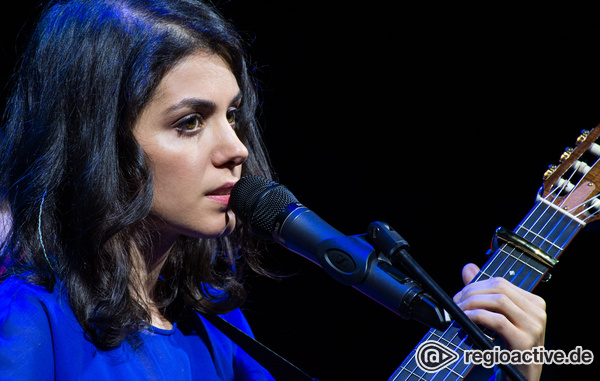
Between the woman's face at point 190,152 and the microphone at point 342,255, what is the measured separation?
0.19 meters

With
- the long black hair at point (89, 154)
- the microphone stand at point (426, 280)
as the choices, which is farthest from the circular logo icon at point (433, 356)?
the long black hair at point (89, 154)

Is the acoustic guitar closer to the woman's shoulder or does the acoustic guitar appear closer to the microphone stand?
the microphone stand

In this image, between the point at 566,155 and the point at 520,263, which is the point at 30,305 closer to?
the point at 520,263

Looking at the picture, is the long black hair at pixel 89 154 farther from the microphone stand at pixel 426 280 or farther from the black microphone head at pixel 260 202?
the microphone stand at pixel 426 280

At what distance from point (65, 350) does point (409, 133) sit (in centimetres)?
153

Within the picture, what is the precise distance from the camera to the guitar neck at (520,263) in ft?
4.29

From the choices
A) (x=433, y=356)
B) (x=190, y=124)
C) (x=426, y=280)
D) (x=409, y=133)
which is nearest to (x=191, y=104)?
(x=190, y=124)

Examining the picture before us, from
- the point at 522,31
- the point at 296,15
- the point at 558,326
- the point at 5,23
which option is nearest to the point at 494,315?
the point at 558,326

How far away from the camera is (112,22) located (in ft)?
4.21

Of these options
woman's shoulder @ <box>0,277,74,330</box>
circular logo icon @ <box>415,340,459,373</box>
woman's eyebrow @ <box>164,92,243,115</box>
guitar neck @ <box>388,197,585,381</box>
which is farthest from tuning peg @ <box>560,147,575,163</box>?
woman's shoulder @ <box>0,277,74,330</box>

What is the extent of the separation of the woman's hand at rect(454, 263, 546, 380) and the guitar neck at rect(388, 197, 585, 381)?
84 mm

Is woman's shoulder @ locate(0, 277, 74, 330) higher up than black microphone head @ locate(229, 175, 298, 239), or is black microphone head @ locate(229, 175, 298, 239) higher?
black microphone head @ locate(229, 175, 298, 239)

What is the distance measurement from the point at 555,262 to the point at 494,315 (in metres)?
0.26

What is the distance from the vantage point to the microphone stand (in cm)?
86
